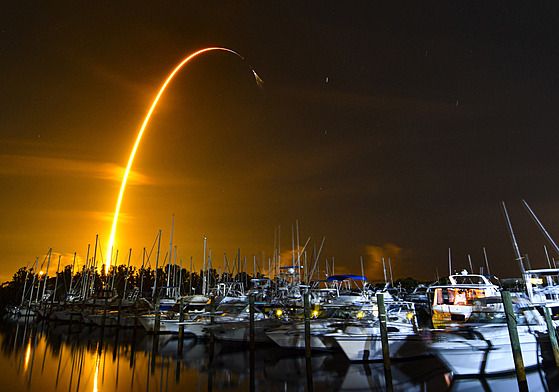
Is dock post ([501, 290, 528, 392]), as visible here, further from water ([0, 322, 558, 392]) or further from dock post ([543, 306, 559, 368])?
dock post ([543, 306, 559, 368])

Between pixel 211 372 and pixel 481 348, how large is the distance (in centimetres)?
1383

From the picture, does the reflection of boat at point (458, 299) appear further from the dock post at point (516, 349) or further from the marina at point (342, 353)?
the dock post at point (516, 349)

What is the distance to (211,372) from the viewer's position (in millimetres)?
21641

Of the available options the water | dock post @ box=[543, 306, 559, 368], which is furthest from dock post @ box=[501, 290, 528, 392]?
dock post @ box=[543, 306, 559, 368]

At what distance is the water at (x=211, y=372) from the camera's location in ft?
59.6

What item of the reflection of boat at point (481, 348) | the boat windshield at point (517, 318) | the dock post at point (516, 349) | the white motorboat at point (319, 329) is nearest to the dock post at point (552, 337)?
the reflection of boat at point (481, 348)

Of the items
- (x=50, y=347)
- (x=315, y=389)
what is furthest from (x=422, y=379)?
(x=50, y=347)

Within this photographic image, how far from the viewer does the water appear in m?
18.2

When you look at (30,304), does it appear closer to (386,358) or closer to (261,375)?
(261,375)

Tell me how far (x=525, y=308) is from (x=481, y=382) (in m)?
4.85

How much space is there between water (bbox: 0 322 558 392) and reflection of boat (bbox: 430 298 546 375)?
0.56 meters

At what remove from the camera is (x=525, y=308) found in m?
20.1

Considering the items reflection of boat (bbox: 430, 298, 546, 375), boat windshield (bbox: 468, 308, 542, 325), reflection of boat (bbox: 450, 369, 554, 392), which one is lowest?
reflection of boat (bbox: 450, 369, 554, 392)

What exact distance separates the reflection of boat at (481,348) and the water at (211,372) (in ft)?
1.85
